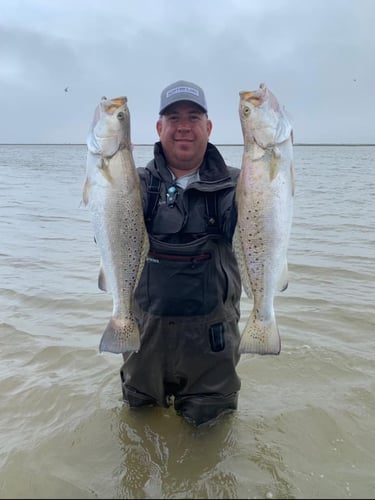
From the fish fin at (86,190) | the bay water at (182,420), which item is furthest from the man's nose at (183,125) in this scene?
the bay water at (182,420)

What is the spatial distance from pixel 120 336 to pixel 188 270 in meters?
0.70

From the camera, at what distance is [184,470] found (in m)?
3.51

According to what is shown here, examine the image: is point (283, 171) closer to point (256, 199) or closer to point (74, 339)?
point (256, 199)

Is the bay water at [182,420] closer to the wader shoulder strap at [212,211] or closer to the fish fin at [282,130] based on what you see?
the wader shoulder strap at [212,211]

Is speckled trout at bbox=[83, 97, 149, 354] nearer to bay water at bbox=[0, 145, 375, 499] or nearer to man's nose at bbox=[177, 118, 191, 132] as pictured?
man's nose at bbox=[177, 118, 191, 132]

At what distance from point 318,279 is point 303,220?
246 inches

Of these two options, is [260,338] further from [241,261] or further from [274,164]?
[274,164]

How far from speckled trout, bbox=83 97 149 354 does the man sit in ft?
0.81

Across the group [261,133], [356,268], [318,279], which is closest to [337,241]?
[356,268]

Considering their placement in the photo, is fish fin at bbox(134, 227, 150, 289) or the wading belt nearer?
fish fin at bbox(134, 227, 150, 289)

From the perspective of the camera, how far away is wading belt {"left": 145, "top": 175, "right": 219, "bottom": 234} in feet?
11.6

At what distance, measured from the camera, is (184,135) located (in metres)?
3.63

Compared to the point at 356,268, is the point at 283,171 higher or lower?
higher

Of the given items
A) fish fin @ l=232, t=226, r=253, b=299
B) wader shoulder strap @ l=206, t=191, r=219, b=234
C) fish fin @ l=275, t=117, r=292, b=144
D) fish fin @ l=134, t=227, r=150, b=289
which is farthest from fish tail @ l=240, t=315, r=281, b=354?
fish fin @ l=275, t=117, r=292, b=144
